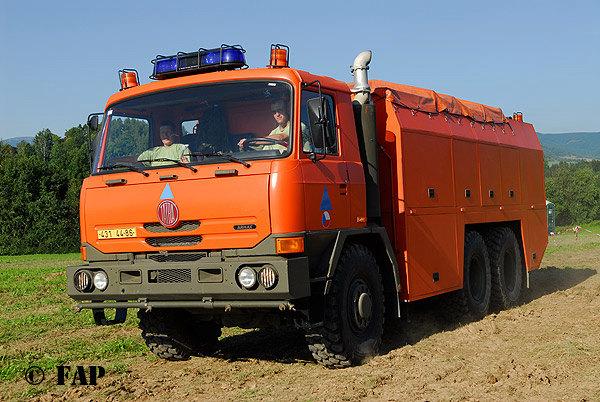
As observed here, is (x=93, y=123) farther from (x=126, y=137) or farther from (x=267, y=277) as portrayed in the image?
(x=267, y=277)

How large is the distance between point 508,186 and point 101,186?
23.0 ft

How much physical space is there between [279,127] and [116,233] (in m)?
1.91

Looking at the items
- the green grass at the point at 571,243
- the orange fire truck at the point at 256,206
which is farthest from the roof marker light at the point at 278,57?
the green grass at the point at 571,243

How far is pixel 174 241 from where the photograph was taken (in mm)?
6715

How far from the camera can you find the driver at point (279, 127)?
6.50 m

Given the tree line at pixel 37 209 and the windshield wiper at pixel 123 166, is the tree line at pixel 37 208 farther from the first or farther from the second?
the windshield wiper at pixel 123 166

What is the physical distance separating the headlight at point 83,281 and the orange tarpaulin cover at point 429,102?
3.62 metres

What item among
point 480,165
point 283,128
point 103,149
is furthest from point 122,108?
point 480,165

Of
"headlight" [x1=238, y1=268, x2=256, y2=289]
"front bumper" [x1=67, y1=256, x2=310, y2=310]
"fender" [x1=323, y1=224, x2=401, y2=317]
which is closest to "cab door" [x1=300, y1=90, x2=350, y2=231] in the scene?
"fender" [x1=323, y1=224, x2=401, y2=317]

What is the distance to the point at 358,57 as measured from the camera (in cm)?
820

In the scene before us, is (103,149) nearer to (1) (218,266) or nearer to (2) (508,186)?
(1) (218,266)

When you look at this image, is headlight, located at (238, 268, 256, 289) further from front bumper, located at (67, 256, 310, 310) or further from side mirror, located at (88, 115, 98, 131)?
side mirror, located at (88, 115, 98, 131)

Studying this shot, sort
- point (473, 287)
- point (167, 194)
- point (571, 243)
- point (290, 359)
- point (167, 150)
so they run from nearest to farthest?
point (167, 194), point (167, 150), point (290, 359), point (473, 287), point (571, 243)

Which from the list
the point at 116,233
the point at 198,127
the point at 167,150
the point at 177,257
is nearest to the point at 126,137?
the point at 167,150
